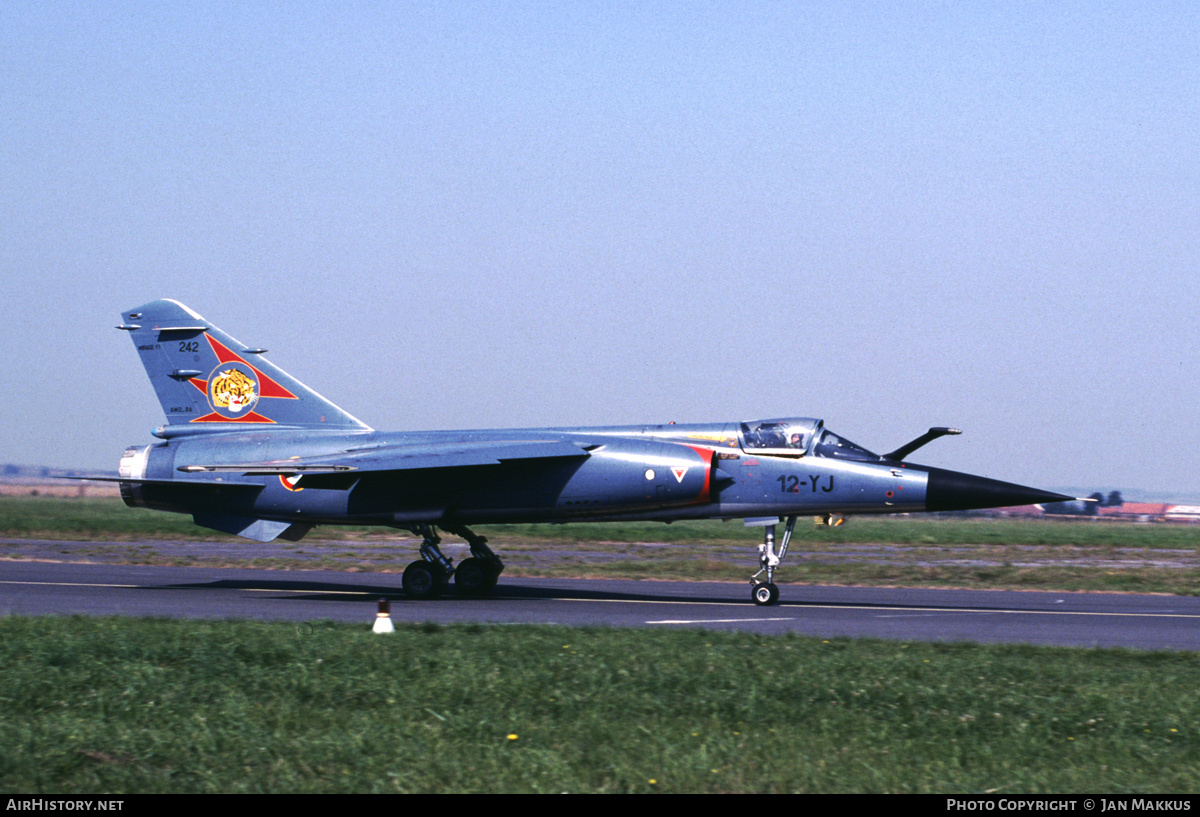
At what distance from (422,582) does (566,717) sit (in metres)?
11.6

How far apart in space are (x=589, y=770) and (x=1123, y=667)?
6.62 m

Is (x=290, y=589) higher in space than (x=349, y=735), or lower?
lower

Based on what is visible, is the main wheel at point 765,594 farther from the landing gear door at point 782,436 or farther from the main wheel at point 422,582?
the main wheel at point 422,582

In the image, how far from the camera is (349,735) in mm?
7078

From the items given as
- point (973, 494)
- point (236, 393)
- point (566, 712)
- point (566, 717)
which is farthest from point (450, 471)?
point (566, 717)

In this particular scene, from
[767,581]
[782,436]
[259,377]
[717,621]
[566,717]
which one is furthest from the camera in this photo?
[259,377]

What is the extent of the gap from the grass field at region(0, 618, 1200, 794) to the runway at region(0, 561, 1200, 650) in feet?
9.86

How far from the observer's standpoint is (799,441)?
59.6 ft

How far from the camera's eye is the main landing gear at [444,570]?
62.2ft

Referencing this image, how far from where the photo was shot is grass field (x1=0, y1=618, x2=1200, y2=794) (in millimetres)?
6320

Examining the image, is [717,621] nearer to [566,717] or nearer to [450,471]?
[450,471]

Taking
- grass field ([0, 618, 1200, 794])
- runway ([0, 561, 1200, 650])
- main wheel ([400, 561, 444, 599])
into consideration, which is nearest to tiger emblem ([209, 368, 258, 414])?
runway ([0, 561, 1200, 650])
